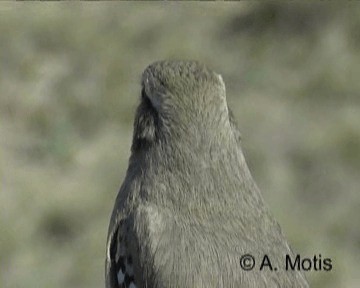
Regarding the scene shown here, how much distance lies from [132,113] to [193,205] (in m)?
5.67

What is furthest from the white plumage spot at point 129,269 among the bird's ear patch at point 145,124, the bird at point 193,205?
the bird's ear patch at point 145,124

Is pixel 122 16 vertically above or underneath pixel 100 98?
above

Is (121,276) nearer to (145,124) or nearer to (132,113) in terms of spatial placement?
(145,124)

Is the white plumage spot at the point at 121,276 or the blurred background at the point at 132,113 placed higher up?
the blurred background at the point at 132,113

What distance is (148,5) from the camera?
440 inches

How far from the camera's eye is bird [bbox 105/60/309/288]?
354cm

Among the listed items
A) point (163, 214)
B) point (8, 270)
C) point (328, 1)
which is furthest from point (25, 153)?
point (163, 214)

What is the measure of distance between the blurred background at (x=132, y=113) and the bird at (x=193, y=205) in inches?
118

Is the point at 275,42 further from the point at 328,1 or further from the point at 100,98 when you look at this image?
the point at 100,98

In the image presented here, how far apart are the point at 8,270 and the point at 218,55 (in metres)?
3.74

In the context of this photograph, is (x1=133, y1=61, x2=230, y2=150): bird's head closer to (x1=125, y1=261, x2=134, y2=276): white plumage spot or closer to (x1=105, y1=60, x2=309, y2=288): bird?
(x1=105, y1=60, x2=309, y2=288): bird

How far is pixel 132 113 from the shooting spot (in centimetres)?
925

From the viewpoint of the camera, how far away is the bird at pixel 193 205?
11.6 feet

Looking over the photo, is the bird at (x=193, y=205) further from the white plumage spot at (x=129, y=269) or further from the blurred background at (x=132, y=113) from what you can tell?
the blurred background at (x=132, y=113)
